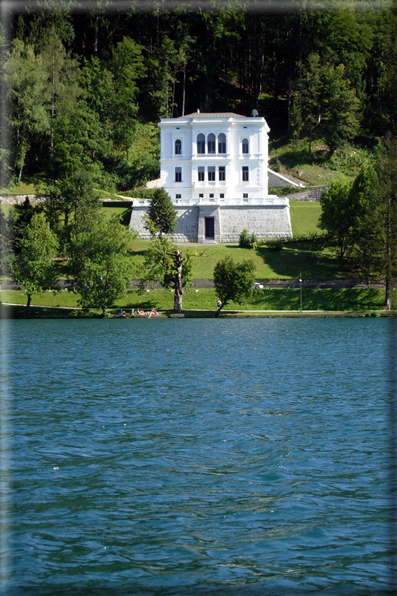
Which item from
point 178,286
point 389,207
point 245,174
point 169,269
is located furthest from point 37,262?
point 245,174

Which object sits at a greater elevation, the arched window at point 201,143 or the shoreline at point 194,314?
the arched window at point 201,143

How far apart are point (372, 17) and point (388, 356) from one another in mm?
96501

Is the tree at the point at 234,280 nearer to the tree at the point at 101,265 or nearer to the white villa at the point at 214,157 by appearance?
the tree at the point at 101,265

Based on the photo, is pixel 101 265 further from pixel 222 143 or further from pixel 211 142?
pixel 222 143

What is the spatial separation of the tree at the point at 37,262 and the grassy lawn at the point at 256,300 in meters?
2.60

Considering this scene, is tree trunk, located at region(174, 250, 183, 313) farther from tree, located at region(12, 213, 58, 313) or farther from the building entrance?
the building entrance

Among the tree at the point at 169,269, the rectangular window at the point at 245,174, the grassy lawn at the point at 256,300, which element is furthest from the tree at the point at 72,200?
the rectangular window at the point at 245,174

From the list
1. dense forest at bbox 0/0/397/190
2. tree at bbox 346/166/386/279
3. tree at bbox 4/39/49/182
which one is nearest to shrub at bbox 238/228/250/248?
tree at bbox 346/166/386/279

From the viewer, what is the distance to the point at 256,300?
59.1m

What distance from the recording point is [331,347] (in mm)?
34625

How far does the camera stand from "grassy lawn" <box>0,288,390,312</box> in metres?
57.8

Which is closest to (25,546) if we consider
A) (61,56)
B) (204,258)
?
(204,258)

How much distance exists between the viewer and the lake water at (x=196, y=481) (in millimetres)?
8117

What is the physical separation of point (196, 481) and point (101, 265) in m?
44.8
